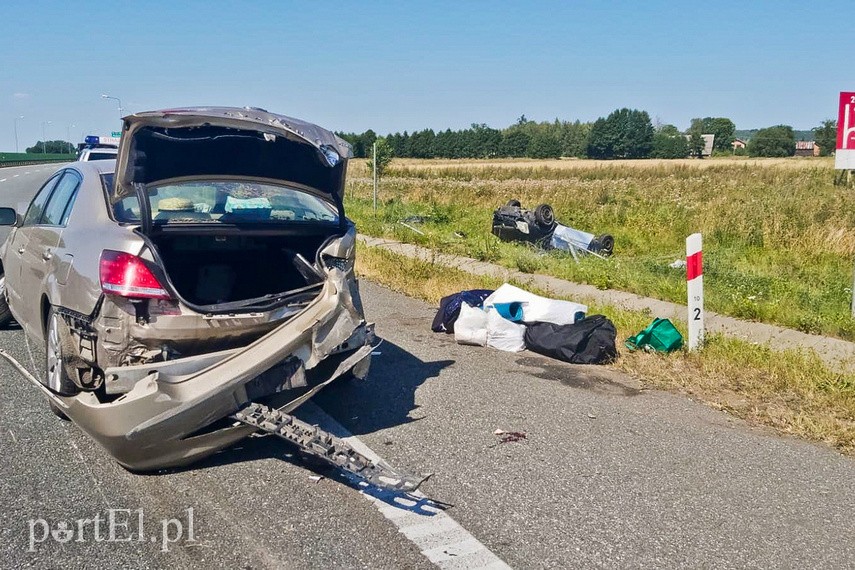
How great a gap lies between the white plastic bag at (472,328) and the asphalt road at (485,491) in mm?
1597

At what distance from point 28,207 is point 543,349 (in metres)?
4.59

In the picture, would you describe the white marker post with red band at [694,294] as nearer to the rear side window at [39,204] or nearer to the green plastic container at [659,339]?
the green plastic container at [659,339]

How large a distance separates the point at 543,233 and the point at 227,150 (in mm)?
10210

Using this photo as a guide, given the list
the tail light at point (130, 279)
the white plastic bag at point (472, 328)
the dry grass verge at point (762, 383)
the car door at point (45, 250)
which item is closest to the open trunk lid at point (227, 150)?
the tail light at point (130, 279)

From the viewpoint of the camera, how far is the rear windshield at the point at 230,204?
524cm

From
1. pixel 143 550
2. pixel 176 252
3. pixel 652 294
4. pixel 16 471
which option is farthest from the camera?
pixel 652 294

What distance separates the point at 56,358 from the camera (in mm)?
5258

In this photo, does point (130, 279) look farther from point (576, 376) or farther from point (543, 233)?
point (543, 233)

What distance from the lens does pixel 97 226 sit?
4922 mm

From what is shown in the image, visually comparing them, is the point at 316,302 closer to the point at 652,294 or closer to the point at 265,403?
the point at 265,403

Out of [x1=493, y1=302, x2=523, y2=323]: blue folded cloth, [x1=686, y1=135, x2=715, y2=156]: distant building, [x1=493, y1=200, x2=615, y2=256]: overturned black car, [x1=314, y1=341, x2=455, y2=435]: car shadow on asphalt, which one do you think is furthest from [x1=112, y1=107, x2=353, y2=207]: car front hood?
[x1=686, y1=135, x2=715, y2=156]: distant building

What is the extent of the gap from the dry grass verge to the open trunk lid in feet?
10.1

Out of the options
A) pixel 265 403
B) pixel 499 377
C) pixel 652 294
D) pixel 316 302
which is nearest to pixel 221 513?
pixel 265 403

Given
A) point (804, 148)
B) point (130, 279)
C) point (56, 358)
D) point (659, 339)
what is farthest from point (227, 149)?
point (804, 148)
